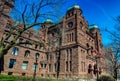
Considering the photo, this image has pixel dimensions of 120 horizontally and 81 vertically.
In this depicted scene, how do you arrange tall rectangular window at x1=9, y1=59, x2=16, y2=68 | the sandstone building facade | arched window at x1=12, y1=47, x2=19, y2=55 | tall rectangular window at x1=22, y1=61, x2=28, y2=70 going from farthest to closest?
tall rectangular window at x1=22, y1=61, x2=28, y2=70 → arched window at x1=12, y1=47, x2=19, y2=55 → the sandstone building facade → tall rectangular window at x1=9, y1=59, x2=16, y2=68

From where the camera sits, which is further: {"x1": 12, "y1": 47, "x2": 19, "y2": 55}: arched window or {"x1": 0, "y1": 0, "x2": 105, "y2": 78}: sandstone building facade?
{"x1": 12, "y1": 47, "x2": 19, "y2": 55}: arched window

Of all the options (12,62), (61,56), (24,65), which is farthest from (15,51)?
(61,56)

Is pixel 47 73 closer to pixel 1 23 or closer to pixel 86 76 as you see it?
pixel 86 76

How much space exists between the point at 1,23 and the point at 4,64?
1071 cm

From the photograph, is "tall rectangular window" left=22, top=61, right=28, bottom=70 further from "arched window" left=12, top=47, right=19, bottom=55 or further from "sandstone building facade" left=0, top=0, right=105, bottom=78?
"arched window" left=12, top=47, right=19, bottom=55

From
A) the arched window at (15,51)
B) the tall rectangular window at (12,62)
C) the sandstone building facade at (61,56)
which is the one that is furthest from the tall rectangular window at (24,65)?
the arched window at (15,51)

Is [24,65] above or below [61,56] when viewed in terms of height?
below

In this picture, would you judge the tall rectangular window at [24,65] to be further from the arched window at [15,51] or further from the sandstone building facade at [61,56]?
the arched window at [15,51]

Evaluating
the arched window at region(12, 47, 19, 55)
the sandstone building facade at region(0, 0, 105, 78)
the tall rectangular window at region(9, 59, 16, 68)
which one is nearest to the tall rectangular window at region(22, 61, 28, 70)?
the sandstone building facade at region(0, 0, 105, 78)

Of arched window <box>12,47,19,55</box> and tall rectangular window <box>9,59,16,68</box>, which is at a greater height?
arched window <box>12,47,19,55</box>

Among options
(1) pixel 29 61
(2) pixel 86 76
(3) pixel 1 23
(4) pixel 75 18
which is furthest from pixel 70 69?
(3) pixel 1 23

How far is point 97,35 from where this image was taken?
5209cm

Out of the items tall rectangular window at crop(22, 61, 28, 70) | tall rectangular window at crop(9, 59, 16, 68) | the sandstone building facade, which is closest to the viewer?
tall rectangular window at crop(9, 59, 16, 68)

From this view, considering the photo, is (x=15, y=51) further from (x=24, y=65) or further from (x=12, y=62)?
(x=24, y=65)
